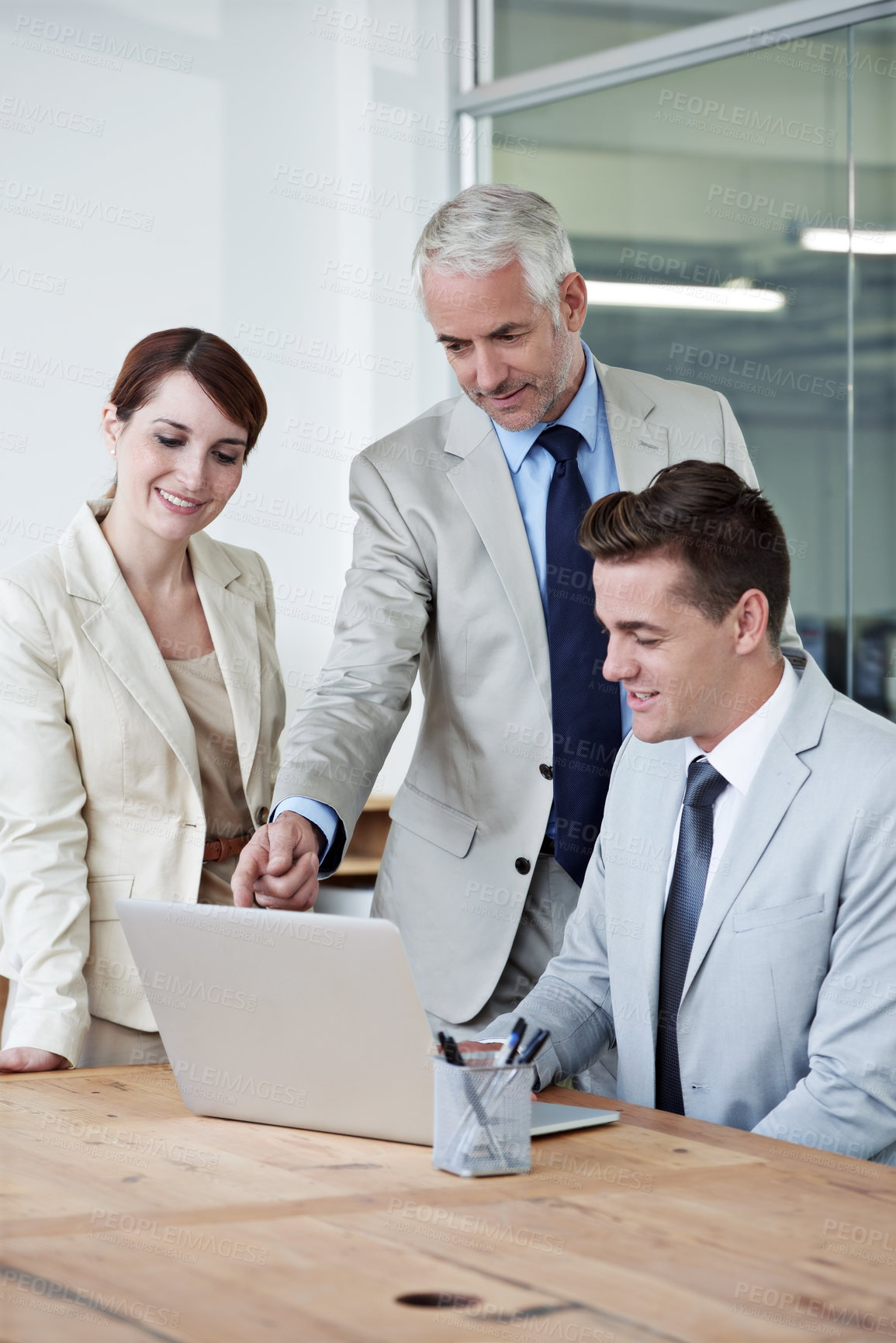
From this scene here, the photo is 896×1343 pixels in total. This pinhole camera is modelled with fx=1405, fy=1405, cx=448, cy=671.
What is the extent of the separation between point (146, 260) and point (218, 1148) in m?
3.74

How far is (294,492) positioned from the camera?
489cm

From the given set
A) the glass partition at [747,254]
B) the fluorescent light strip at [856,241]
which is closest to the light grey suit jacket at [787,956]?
the glass partition at [747,254]

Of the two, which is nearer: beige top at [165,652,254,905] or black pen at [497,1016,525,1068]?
black pen at [497,1016,525,1068]

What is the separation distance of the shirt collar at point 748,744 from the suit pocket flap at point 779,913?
162 mm

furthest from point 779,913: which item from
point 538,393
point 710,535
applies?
point 538,393

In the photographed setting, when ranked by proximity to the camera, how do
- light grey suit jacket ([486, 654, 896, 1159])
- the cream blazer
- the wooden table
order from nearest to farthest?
the wooden table
light grey suit jacket ([486, 654, 896, 1159])
the cream blazer

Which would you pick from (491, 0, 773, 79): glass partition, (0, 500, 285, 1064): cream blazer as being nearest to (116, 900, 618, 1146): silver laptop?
(0, 500, 285, 1064): cream blazer

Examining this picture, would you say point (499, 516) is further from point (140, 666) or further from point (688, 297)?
point (688, 297)

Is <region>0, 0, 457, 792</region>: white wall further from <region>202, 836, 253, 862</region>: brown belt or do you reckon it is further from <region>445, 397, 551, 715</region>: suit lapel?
<region>445, 397, 551, 715</region>: suit lapel

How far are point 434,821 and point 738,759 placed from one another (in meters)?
0.60

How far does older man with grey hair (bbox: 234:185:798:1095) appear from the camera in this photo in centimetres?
205

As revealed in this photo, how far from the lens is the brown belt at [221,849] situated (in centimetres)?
229

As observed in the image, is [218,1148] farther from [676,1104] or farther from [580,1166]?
[676,1104]

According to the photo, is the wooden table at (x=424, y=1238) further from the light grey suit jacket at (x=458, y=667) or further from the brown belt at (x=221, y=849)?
the brown belt at (x=221, y=849)
